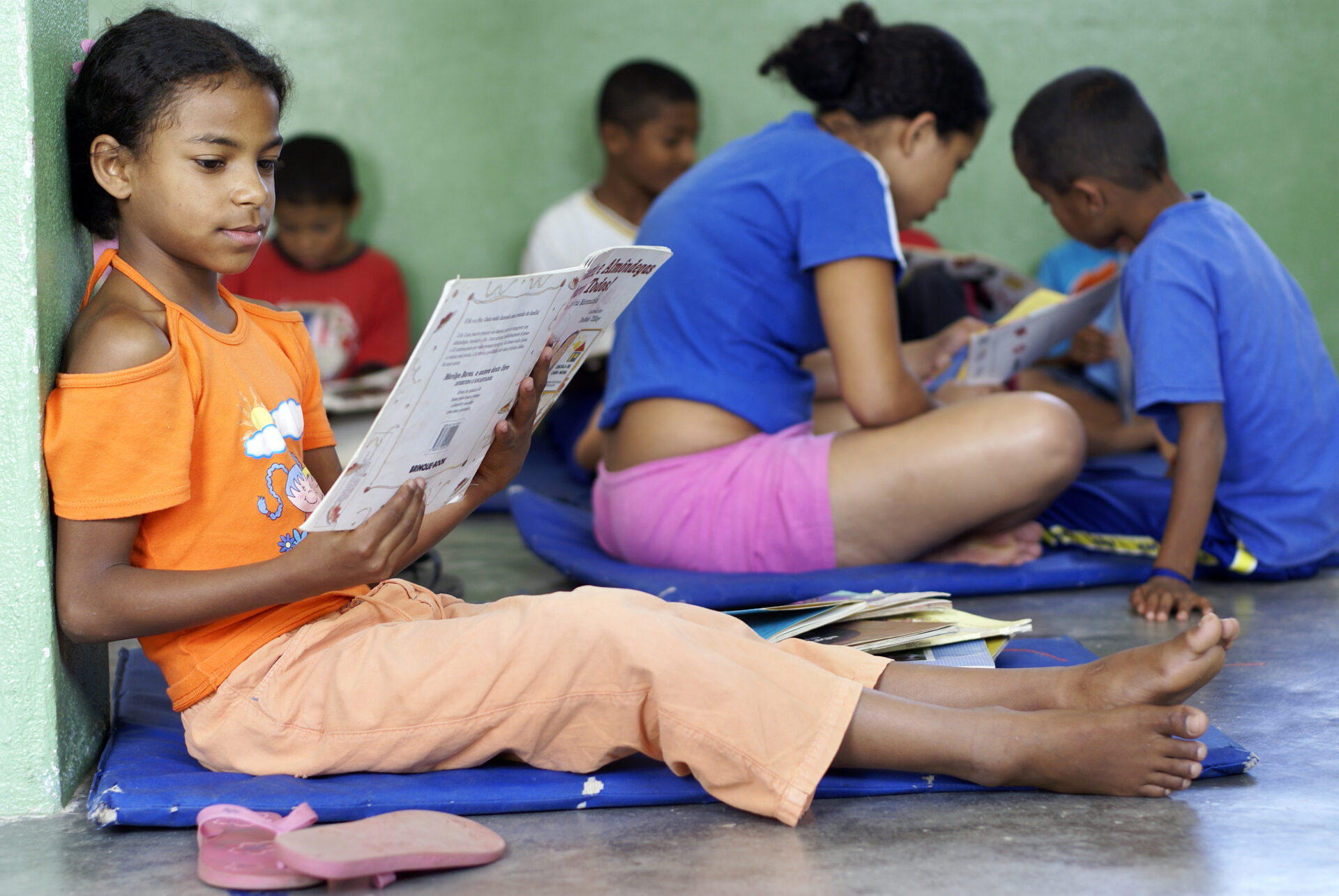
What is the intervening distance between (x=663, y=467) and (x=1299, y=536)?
122 centimetres

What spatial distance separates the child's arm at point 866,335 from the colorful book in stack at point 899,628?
546 millimetres

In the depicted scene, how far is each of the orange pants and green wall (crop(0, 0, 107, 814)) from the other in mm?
153

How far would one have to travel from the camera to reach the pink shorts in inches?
88.7

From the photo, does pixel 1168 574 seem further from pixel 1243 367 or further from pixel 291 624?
pixel 291 624

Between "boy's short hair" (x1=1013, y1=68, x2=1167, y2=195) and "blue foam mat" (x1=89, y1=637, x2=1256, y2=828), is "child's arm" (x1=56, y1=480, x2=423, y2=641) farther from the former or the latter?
"boy's short hair" (x1=1013, y1=68, x2=1167, y2=195)

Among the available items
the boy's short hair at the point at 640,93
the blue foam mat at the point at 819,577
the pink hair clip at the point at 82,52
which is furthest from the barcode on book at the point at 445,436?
the boy's short hair at the point at 640,93

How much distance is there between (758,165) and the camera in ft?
→ 7.58

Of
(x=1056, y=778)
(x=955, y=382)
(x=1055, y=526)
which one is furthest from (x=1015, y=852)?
(x=955, y=382)

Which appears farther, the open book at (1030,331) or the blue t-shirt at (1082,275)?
the blue t-shirt at (1082,275)

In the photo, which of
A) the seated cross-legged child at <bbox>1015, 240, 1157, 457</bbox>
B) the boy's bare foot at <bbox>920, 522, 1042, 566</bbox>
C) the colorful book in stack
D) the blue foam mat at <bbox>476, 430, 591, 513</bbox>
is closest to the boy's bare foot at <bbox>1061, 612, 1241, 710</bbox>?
the colorful book in stack

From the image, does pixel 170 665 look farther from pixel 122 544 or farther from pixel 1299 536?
pixel 1299 536

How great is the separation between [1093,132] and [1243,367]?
0.54 metres

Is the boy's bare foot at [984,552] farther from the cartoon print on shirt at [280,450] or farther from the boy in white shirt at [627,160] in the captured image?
the boy in white shirt at [627,160]

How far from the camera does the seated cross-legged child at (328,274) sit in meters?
4.27
